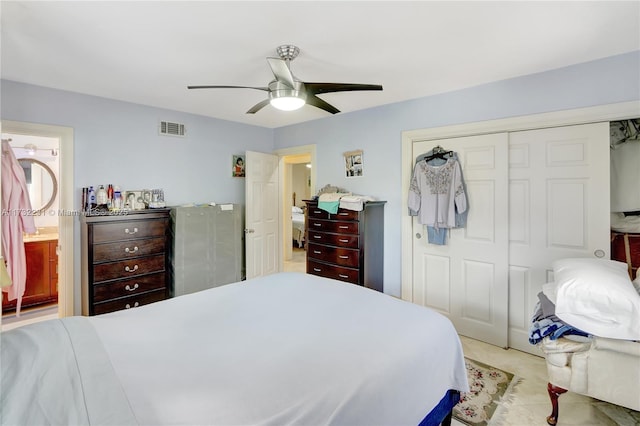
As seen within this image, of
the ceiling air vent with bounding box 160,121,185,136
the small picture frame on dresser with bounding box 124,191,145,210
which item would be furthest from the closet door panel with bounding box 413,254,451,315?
the ceiling air vent with bounding box 160,121,185,136

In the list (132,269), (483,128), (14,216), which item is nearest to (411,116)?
(483,128)

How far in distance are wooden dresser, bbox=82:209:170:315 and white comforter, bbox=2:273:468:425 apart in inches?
60.4

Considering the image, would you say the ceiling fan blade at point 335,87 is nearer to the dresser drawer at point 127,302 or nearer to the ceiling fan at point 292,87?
the ceiling fan at point 292,87

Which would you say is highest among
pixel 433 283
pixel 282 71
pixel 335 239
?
pixel 282 71

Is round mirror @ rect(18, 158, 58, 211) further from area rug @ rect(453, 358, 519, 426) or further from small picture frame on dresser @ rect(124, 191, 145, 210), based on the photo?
area rug @ rect(453, 358, 519, 426)

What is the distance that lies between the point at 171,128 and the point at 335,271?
2627 millimetres

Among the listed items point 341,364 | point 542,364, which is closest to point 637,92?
point 542,364

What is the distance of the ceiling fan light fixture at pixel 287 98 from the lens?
2.10m

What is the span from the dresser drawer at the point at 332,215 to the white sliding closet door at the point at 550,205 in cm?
147

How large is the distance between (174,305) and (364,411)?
1283 mm

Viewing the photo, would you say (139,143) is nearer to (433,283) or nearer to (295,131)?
(295,131)

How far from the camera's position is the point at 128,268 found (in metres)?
3.08

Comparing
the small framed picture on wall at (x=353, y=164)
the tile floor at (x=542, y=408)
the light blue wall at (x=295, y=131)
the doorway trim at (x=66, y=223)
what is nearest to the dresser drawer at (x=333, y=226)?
the light blue wall at (x=295, y=131)

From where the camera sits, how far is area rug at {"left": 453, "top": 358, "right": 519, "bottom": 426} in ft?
6.29
